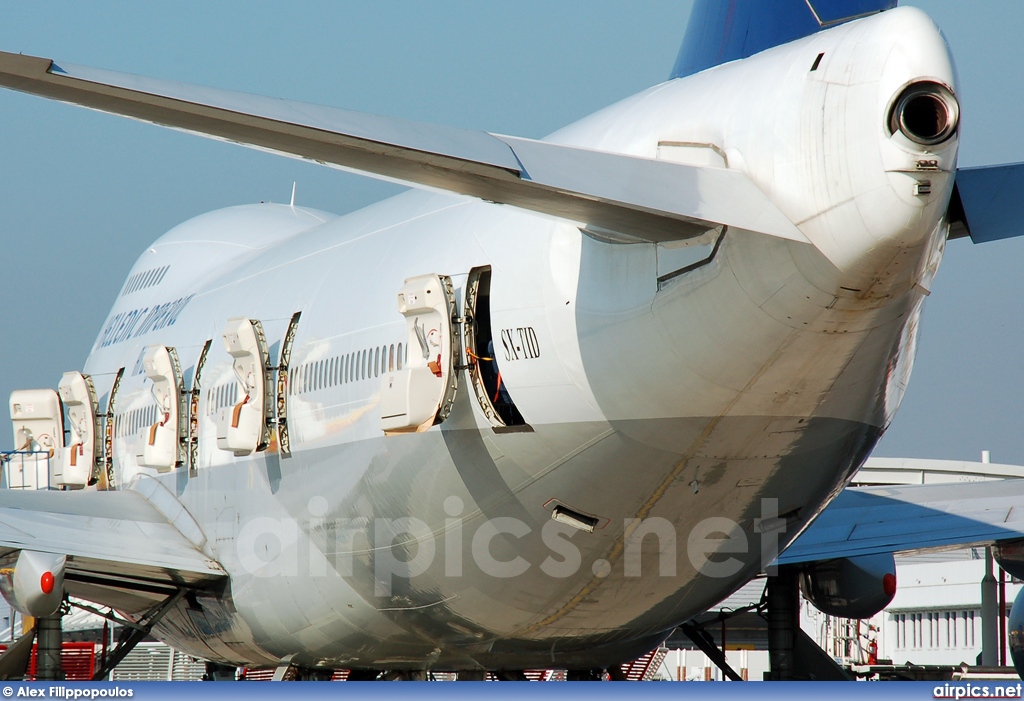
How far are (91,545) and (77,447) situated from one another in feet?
21.8

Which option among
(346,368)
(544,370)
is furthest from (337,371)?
(544,370)

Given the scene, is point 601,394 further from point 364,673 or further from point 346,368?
point 364,673

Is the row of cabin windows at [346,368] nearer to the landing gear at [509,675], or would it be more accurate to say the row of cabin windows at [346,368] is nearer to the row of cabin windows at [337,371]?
the row of cabin windows at [337,371]

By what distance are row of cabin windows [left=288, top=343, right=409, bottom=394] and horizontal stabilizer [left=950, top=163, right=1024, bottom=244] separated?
15.7ft

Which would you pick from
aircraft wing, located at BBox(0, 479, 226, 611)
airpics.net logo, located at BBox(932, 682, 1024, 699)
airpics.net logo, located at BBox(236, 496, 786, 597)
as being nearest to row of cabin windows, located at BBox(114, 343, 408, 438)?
airpics.net logo, located at BBox(236, 496, 786, 597)

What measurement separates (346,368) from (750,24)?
4.69m

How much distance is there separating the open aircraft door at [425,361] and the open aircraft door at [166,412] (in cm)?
610

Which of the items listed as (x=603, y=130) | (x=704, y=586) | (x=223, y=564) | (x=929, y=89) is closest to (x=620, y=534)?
(x=704, y=586)

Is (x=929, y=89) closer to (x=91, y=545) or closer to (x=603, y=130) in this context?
(x=603, y=130)

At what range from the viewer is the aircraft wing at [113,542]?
13578 mm

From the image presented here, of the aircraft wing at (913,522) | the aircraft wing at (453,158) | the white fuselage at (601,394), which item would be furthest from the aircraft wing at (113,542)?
the aircraft wing at (453,158)

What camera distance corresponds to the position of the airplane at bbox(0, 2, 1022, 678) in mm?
6344

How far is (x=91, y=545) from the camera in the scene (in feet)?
45.4

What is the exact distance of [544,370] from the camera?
8820mm
